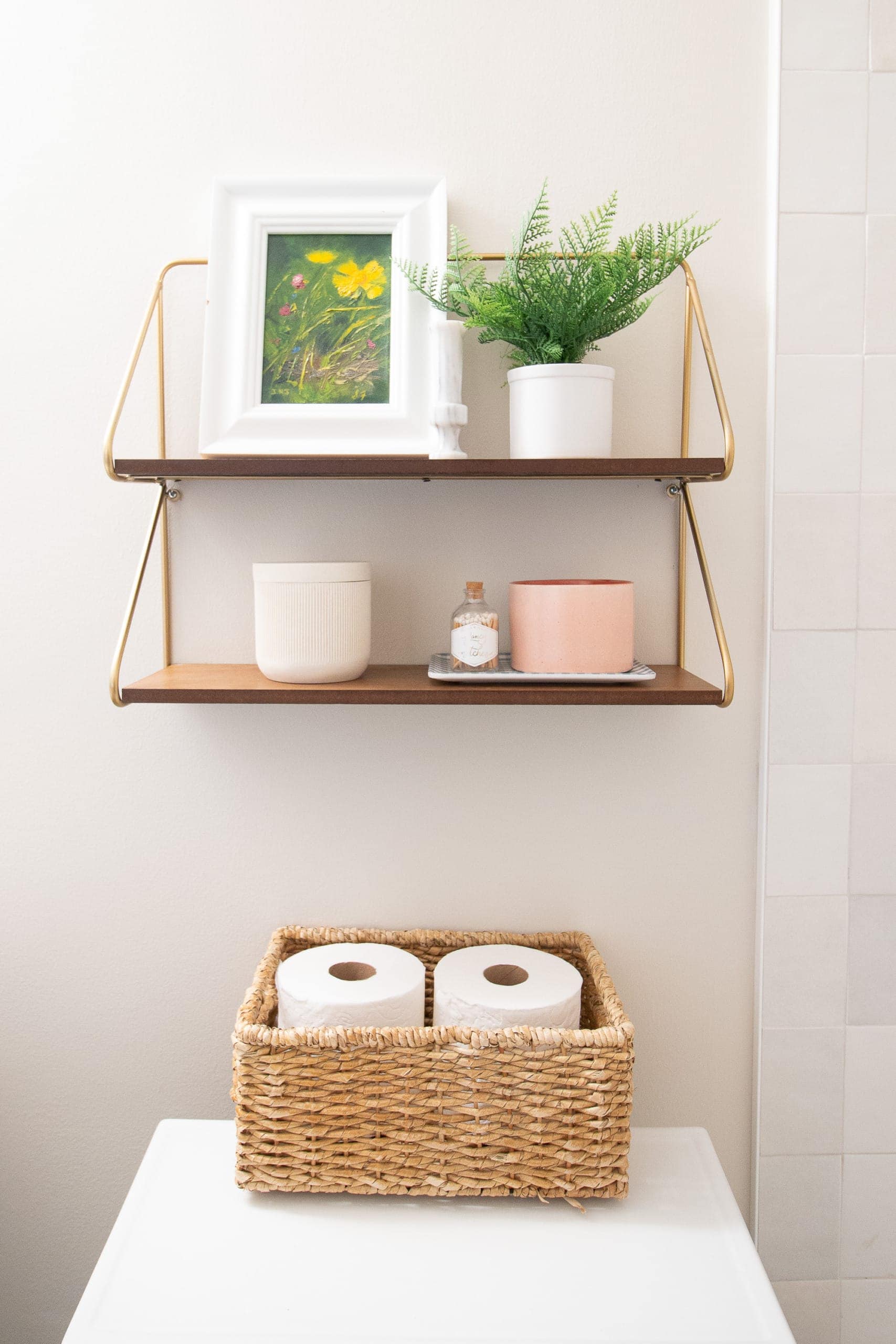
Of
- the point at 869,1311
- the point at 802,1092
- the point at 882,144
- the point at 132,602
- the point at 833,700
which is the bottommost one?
the point at 869,1311

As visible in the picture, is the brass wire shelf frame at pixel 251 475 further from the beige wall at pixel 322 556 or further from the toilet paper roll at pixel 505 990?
the toilet paper roll at pixel 505 990

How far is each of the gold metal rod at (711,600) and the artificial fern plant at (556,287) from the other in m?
0.20

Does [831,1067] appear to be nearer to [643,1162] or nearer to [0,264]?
[643,1162]

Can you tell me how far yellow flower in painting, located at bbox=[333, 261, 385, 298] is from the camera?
1.02 meters

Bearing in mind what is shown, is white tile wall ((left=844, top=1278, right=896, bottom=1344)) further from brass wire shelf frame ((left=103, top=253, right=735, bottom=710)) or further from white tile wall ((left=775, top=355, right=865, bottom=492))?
white tile wall ((left=775, top=355, right=865, bottom=492))

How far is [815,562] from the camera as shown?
1.06 m

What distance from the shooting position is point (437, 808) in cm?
112

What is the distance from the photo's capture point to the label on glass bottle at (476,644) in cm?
97

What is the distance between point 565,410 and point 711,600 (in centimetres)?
24

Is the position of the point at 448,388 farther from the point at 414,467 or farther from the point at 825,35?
the point at 825,35

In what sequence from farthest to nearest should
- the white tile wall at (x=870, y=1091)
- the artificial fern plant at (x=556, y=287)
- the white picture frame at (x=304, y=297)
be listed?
1. the white tile wall at (x=870, y=1091)
2. the white picture frame at (x=304, y=297)
3. the artificial fern plant at (x=556, y=287)

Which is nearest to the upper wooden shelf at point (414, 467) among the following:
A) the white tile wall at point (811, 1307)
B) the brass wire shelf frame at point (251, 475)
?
the brass wire shelf frame at point (251, 475)

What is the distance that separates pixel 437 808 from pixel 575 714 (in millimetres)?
197

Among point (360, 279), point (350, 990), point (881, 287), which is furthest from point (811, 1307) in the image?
point (360, 279)
